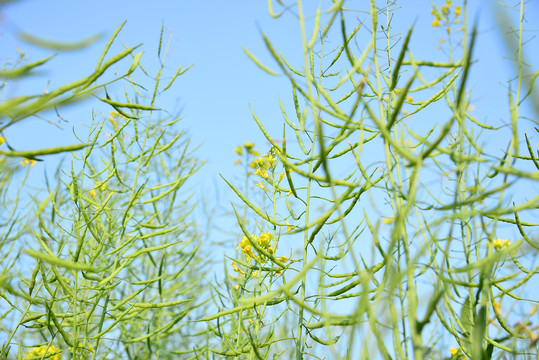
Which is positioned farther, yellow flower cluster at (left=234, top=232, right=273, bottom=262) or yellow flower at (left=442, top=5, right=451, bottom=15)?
yellow flower at (left=442, top=5, right=451, bottom=15)

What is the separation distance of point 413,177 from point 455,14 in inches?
51.5

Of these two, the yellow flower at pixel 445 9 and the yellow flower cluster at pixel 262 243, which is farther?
the yellow flower at pixel 445 9

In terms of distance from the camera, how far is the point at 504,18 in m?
0.50

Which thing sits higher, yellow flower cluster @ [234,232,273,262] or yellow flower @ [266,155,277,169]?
yellow flower @ [266,155,277,169]

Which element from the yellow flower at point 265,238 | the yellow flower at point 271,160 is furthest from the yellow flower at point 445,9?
the yellow flower at point 265,238

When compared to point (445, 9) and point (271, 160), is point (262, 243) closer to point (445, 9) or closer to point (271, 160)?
point (271, 160)

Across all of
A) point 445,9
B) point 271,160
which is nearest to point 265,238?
point 271,160

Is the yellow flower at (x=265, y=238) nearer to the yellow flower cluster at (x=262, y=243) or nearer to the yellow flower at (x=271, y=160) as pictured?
the yellow flower cluster at (x=262, y=243)

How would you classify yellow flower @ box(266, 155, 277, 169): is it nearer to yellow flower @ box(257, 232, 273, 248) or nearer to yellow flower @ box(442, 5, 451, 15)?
yellow flower @ box(257, 232, 273, 248)

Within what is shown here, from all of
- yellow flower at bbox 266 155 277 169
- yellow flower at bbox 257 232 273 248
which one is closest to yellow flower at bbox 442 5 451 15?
yellow flower at bbox 266 155 277 169

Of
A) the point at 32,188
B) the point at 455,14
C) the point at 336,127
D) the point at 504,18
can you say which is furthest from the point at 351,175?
the point at 32,188

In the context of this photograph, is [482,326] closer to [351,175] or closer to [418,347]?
[418,347]

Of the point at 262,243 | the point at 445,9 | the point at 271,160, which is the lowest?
the point at 262,243

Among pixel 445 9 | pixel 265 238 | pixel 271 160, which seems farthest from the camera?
pixel 445 9
